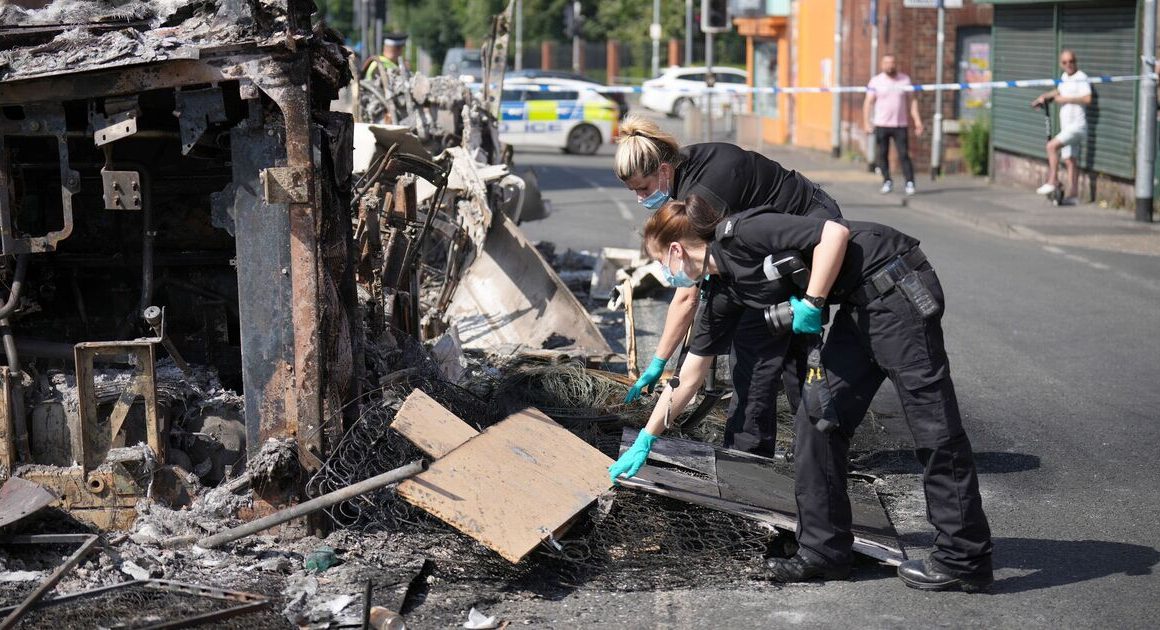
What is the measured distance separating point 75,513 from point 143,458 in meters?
0.39

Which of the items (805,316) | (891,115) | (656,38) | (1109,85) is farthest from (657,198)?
(656,38)

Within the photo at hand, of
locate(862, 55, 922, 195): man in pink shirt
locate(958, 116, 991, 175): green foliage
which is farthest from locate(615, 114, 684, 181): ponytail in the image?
locate(958, 116, 991, 175): green foliage

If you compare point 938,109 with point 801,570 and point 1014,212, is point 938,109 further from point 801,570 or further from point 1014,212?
point 801,570

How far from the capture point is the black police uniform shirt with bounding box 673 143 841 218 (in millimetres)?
5328

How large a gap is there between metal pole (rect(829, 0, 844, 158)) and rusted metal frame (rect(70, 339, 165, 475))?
2123cm

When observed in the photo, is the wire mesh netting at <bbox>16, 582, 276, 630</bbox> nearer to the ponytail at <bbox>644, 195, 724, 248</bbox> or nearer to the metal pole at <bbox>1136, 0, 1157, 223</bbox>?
the ponytail at <bbox>644, 195, 724, 248</bbox>

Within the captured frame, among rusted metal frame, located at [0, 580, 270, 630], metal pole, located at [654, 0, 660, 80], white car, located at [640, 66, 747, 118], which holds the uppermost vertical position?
metal pole, located at [654, 0, 660, 80]

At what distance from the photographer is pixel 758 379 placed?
5.87 metres

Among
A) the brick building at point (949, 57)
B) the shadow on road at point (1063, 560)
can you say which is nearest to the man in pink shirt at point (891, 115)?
the brick building at point (949, 57)

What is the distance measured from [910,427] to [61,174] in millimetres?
3328

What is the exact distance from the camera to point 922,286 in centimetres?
441

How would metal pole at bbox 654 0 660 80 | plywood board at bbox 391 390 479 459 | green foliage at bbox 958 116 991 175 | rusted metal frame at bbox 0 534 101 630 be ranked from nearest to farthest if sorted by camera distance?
1. rusted metal frame at bbox 0 534 101 630
2. plywood board at bbox 391 390 479 459
3. green foliage at bbox 958 116 991 175
4. metal pole at bbox 654 0 660 80

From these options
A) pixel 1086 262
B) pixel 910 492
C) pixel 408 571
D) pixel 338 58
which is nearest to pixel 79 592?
pixel 408 571

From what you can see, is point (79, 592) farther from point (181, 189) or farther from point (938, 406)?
point (938, 406)
